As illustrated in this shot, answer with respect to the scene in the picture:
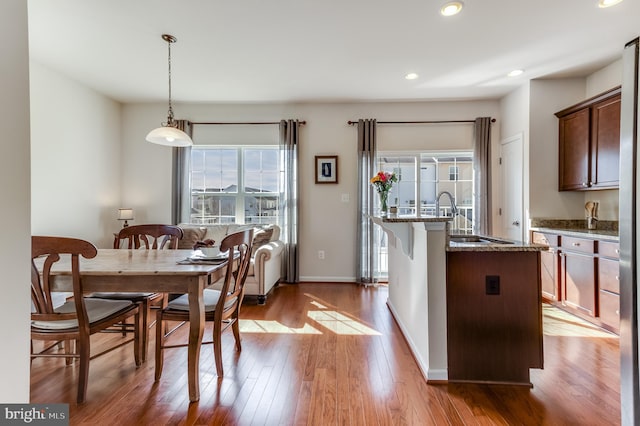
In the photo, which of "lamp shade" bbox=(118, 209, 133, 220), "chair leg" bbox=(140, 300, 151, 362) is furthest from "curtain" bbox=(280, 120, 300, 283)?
"chair leg" bbox=(140, 300, 151, 362)

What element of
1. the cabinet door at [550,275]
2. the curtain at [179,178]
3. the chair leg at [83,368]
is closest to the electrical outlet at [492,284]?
the cabinet door at [550,275]

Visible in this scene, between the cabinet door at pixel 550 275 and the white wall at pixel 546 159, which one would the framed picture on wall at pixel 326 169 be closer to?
the white wall at pixel 546 159

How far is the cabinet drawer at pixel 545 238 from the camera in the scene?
10.6ft

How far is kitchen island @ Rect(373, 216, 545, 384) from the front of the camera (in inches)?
72.4

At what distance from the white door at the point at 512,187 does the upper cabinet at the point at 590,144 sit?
424 mm

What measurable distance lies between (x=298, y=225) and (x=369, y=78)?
2.18m

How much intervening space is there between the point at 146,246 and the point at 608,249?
157 inches

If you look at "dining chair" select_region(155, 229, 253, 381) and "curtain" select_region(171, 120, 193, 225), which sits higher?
"curtain" select_region(171, 120, 193, 225)

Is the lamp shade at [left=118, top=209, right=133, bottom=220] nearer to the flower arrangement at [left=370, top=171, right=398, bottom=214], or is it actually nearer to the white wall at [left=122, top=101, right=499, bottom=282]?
the white wall at [left=122, top=101, right=499, bottom=282]

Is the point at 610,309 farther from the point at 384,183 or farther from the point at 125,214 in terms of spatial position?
the point at 125,214

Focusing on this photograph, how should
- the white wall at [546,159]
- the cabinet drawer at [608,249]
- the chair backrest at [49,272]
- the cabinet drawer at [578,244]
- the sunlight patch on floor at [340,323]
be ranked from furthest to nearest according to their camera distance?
the white wall at [546,159] < the cabinet drawer at [578,244] < the sunlight patch on floor at [340,323] < the cabinet drawer at [608,249] < the chair backrest at [49,272]

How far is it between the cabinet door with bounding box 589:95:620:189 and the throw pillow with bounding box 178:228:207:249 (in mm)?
4680

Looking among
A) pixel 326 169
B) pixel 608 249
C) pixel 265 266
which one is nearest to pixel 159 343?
pixel 265 266

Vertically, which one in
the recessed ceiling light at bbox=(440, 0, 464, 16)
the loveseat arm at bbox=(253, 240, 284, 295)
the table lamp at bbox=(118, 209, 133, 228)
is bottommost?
the loveseat arm at bbox=(253, 240, 284, 295)
